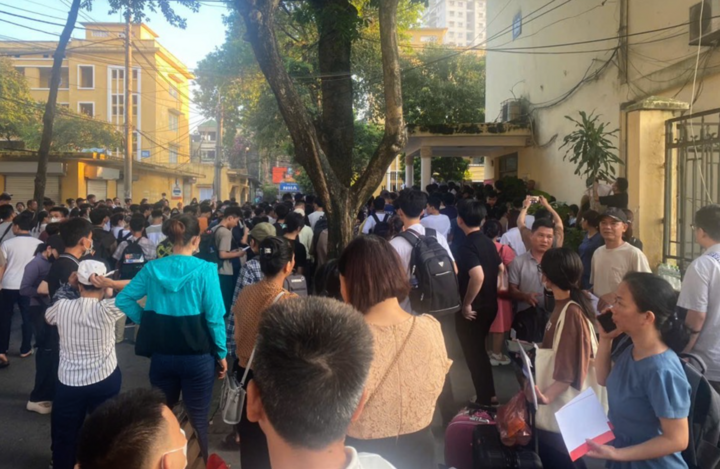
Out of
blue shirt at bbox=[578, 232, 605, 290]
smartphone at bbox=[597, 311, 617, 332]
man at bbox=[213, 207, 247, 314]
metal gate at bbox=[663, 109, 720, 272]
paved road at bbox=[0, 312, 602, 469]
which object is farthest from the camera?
man at bbox=[213, 207, 247, 314]

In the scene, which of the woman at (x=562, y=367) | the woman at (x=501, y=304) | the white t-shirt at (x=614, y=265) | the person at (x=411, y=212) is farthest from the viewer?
the woman at (x=501, y=304)

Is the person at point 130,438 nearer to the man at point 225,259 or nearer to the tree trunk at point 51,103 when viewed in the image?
the man at point 225,259

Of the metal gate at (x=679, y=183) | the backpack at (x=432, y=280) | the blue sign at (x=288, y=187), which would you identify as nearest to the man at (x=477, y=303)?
the backpack at (x=432, y=280)

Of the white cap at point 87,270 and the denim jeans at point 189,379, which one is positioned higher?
the white cap at point 87,270

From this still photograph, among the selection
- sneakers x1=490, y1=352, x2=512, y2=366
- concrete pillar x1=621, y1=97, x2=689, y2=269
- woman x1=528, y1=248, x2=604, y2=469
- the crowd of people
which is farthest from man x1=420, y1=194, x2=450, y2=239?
woman x1=528, y1=248, x2=604, y2=469

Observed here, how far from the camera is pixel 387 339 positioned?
247 centimetres

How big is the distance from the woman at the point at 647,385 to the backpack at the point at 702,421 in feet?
0.24

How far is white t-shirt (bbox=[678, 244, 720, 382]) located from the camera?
145 inches

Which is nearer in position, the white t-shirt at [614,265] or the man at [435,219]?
Answer: the white t-shirt at [614,265]

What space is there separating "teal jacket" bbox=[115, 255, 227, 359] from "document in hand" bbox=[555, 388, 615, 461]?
7.72 ft

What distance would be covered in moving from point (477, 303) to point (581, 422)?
102 inches

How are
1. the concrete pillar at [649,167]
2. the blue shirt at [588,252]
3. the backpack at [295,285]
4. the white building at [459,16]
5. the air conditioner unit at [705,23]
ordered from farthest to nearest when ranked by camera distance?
the white building at [459,16]
the air conditioner unit at [705,23]
the concrete pillar at [649,167]
the blue shirt at [588,252]
the backpack at [295,285]

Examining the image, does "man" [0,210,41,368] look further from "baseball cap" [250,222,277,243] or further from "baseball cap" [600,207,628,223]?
"baseball cap" [600,207,628,223]

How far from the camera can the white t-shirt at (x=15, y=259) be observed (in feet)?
22.5
